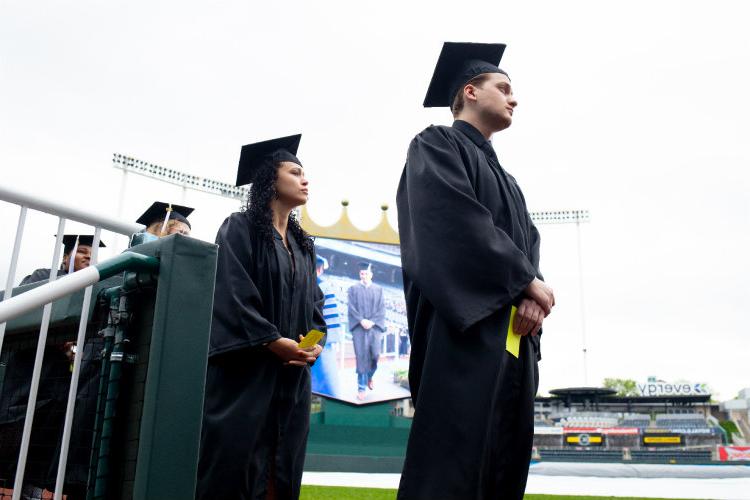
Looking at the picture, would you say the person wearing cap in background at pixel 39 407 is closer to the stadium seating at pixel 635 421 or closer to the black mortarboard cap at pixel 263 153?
the black mortarboard cap at pixel 263 153

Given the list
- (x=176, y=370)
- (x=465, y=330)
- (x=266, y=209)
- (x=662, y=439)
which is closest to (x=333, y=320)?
(x=266, y=209)

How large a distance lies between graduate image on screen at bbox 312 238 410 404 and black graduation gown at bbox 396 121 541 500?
13978 millimetres

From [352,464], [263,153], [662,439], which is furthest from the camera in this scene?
[662,439]

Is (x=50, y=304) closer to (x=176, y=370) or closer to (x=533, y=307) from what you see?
(x=176, y=370)

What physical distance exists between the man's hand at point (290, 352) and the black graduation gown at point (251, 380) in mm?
36

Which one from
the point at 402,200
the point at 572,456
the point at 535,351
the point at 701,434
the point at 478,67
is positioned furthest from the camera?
the point at 701,434

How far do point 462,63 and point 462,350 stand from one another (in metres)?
1.44

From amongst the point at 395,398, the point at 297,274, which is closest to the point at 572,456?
the point at 395,398

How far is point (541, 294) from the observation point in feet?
7.08

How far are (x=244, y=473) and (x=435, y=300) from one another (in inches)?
40.0

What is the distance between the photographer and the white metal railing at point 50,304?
1665 millimetres

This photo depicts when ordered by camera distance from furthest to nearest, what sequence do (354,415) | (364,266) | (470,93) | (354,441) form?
(364,266) → (354,415) → (354,441) → (470,93)

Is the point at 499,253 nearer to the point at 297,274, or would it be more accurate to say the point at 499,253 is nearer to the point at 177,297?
the point at 177,297

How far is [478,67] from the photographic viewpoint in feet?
9.54
